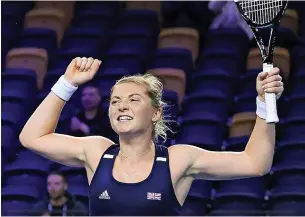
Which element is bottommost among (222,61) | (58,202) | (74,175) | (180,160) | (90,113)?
(58,202)

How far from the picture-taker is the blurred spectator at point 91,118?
28.7 ft

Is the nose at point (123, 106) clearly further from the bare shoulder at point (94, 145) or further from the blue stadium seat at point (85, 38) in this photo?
the blue stadium seat at point (85, 38)

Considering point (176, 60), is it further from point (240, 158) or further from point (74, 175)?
point (240, 158)

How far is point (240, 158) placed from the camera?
461 cm

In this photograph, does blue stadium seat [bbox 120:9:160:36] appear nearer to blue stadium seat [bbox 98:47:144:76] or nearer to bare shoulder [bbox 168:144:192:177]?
blue stadium seat [bbox 98:47:144:76]

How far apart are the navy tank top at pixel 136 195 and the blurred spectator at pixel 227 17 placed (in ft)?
18.0

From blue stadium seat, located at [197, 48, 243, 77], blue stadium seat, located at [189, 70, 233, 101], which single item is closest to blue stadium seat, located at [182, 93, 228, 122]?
blue stadium seat, located at [189, 70, 233, 101]

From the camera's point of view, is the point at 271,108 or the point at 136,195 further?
the point at 136,195

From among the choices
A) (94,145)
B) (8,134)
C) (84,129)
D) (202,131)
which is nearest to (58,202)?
(84,129)

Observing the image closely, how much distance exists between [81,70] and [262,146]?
2.93 ft

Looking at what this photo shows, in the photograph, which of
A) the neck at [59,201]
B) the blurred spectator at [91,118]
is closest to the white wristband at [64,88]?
the neck at [59,201]

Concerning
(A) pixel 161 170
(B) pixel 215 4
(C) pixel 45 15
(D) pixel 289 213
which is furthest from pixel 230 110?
(A) pixel 161 170

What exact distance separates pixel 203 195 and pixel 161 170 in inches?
149

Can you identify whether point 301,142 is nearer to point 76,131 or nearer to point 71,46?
point 76,131
